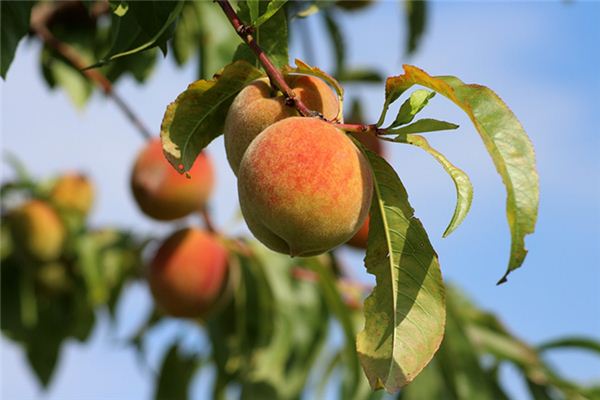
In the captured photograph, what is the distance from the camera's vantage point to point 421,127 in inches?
37.2

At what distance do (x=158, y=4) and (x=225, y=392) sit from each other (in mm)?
1838

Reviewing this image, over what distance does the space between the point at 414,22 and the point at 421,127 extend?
1.51 metres

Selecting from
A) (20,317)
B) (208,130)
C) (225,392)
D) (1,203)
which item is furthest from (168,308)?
(208,130)

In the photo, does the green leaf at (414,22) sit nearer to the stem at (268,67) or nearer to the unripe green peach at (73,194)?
the unripe green peach at (73,194)

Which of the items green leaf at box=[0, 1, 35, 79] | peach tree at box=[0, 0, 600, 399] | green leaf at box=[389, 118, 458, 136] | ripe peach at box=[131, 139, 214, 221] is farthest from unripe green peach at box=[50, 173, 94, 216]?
green leaf at box=[389, 118, 458, 136]

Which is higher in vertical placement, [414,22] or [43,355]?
[414,22]

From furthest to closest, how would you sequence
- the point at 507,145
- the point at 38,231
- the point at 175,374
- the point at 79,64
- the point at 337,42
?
the point at 175,374 → the point at 38,231 → the point at 337,42 → the point at 79,64 → the point at 507,145

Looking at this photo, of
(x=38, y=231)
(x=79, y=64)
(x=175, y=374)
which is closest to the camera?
(x=79, y=64)

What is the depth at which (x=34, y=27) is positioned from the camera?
226 centimetres

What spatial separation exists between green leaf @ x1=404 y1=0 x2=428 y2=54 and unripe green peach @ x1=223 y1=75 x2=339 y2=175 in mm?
1420

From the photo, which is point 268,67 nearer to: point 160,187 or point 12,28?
point 12,28

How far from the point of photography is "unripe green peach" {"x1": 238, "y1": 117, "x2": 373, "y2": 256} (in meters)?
0.89

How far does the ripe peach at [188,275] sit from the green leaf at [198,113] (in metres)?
1.31

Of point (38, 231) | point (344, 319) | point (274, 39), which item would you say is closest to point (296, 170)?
point (274, 39)
